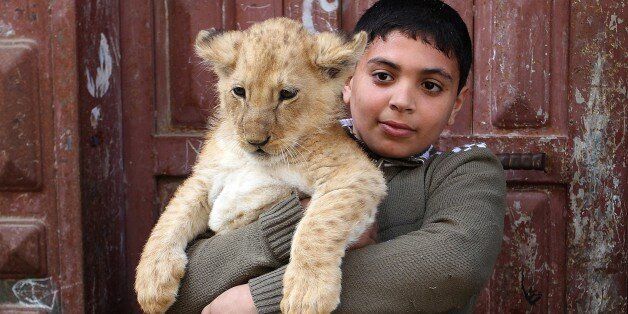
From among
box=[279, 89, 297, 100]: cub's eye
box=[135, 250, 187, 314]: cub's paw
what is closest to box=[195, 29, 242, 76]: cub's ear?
box=[279, 89, 297, 100]: cub's eye

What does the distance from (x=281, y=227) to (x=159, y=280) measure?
353 mm

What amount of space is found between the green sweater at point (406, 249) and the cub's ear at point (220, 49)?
0.45 meters

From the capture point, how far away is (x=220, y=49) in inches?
77.7

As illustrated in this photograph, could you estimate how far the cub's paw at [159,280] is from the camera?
1.79 m

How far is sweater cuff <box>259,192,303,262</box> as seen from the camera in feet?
5.81

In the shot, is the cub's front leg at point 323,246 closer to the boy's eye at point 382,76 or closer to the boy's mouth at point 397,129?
the boy's mouth at point 397,129

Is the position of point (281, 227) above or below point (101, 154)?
below

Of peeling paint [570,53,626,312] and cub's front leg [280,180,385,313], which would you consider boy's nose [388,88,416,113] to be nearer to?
cub's front leg [280,180,385,313]

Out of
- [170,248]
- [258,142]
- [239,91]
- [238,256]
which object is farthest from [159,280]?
[239,91]

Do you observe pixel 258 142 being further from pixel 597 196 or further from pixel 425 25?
pixel 597 196

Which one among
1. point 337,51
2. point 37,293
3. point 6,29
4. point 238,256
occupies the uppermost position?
point 6,29

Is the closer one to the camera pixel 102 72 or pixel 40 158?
pixel 40 158

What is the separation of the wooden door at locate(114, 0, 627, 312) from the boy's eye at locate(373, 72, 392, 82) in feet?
2.65

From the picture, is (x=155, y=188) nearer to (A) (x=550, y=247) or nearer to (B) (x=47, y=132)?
(B) (x=47, y=132)
